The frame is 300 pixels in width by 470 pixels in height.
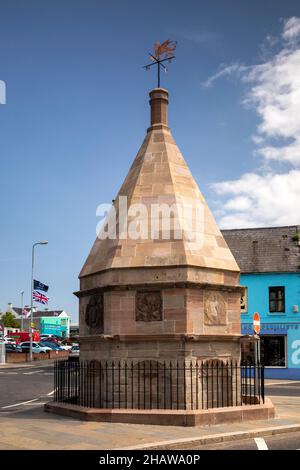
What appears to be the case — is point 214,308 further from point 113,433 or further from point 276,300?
point 276,300

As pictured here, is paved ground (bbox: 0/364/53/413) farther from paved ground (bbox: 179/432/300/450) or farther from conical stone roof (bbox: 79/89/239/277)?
paved ground (bbox: 179/432/300/450)

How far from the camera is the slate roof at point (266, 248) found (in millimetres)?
31781

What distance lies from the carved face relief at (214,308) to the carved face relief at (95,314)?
8.60 ft

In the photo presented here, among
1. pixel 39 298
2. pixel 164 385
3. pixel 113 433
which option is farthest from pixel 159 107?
pixel 39 298

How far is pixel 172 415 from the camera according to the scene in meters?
12.1

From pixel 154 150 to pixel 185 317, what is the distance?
5.18 meters

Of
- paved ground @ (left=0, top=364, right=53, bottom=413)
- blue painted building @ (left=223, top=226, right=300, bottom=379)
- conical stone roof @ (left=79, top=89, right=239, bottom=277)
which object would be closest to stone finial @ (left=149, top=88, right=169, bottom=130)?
conical stone roof @ (left=79, top=89, right=239, bottom=277)

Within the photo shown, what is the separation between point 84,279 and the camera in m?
15.2

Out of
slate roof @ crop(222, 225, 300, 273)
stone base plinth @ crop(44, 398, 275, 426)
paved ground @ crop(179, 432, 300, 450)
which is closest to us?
paved ground @ crop(179, 432, 300, 450)

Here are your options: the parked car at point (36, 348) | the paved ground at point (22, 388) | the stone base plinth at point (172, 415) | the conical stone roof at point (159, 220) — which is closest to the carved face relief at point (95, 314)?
the conical stone roof at point (159, 220)

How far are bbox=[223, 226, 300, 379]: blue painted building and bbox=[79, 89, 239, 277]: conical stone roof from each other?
56.5 ft

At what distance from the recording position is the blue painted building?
3088 cm
